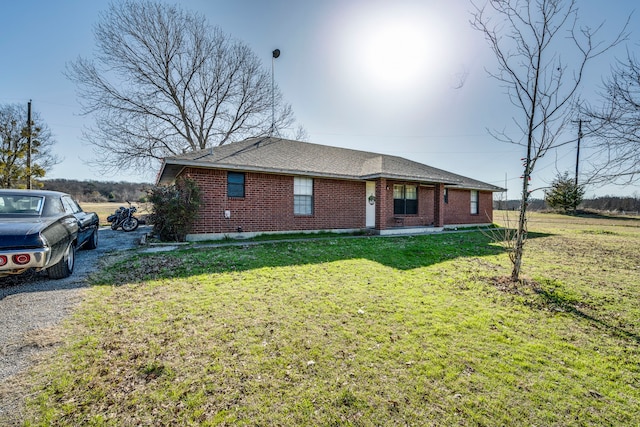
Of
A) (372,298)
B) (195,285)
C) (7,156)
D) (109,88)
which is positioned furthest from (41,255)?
(7,156)

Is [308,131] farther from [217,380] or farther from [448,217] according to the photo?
[217,380]

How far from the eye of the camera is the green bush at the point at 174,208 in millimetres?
8500

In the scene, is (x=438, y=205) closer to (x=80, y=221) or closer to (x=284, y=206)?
(x=284, y=206)

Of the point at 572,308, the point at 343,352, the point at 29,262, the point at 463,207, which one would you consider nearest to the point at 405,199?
the point at 463,207

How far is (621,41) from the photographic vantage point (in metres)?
4.32

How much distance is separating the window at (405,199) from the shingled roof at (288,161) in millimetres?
1103

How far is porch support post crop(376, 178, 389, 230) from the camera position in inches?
467

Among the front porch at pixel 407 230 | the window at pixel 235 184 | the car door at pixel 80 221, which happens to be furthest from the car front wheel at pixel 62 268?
the front porch at pixel 407 230

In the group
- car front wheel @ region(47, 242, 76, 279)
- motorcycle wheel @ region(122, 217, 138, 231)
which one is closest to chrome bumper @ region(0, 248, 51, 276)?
car front wheel @ region(47, 242, 76, 279)

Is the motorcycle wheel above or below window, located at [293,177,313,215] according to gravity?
below

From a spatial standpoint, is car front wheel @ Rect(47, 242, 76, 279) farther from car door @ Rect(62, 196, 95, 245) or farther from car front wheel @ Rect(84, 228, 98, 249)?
car front wheel @ Rect(84, 228, 98, 249)

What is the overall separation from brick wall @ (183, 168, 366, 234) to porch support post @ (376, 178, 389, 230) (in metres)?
0.75

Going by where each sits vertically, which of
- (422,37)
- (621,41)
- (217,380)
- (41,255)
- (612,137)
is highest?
(422,37)

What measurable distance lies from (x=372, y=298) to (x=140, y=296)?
3670mm
